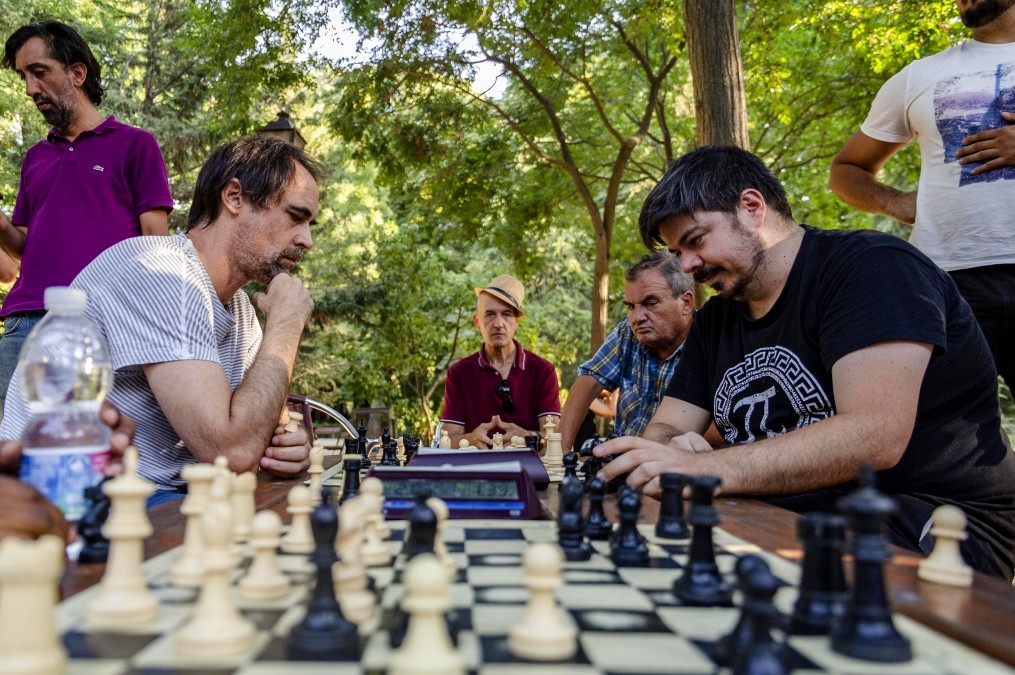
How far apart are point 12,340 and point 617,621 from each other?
122 inches

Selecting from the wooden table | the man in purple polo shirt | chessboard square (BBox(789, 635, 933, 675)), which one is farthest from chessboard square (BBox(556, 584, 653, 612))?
the man in purple polo shirt

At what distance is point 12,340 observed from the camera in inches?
125

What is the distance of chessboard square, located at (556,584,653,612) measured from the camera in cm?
105

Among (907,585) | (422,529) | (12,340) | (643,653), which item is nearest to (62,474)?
(422,529)

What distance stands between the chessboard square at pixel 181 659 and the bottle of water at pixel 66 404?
0.60 meters

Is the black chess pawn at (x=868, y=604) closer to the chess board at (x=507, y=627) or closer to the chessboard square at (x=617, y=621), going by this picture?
the chess board at (x=507, y=627)

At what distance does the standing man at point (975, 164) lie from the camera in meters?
2.78

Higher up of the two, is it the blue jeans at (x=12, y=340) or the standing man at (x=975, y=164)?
the standing man at (x=975, y=164)

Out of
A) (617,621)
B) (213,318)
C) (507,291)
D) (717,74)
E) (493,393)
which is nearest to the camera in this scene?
(617,621)

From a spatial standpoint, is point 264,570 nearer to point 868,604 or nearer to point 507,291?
point 868,604

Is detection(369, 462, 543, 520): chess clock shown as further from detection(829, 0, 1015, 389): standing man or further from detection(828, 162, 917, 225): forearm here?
detection(828, 162, 917, 225): forearm

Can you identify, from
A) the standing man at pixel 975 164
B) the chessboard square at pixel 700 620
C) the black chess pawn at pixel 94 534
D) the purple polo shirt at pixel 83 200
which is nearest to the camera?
the chessboard square at pixel 700 620

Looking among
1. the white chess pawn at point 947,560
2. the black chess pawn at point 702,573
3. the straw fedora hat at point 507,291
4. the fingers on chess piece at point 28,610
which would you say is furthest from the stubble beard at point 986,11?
the straw fedora hat at point 507,291

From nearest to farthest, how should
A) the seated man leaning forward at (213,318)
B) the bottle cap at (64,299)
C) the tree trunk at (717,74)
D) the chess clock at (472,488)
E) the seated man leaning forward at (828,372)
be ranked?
the bottle cap at (64,299)
the chess clock at (472,488)
the seated man leaning forward at (828,372)
the seated man leaning forward at (213,318)
the tree trunk at (717,74)
